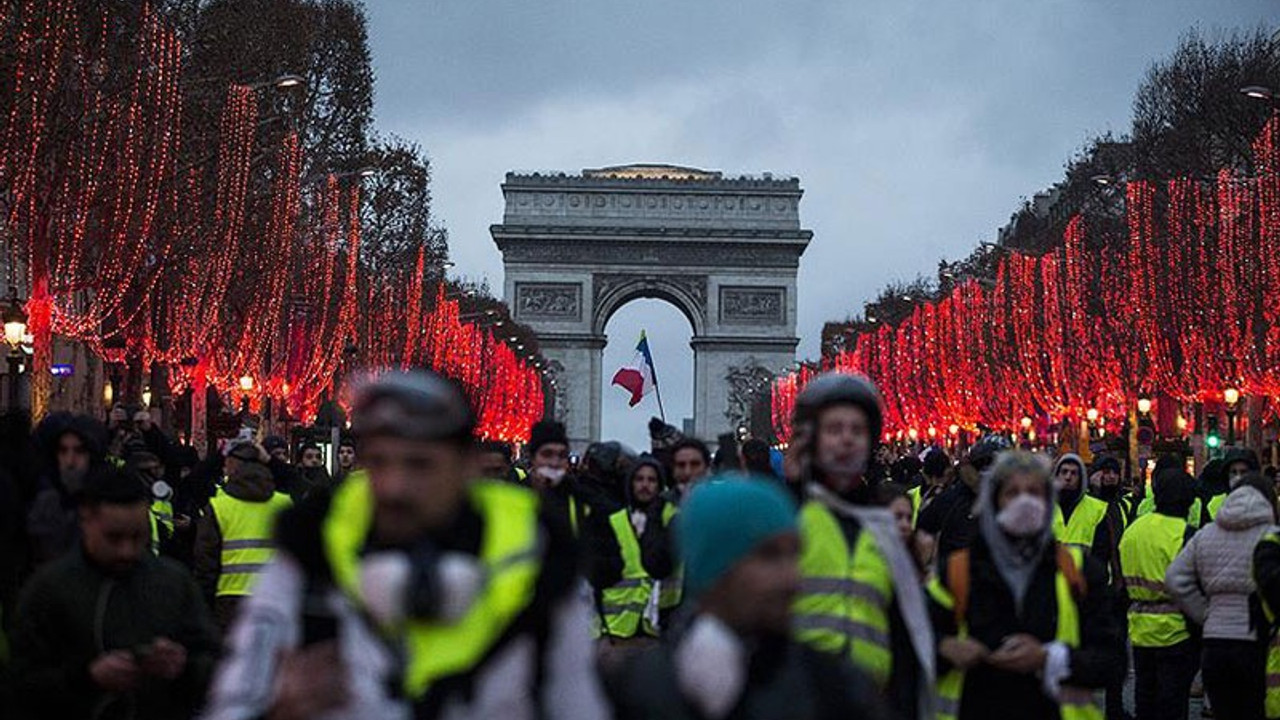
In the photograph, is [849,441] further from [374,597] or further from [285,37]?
[285,37]

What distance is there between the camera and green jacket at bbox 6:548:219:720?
20.9 ft

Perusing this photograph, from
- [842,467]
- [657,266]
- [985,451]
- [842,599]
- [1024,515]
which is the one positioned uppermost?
[657,266]

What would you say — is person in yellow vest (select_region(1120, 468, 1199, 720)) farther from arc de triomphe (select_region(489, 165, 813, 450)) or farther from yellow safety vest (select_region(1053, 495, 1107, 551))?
arc de triomphe (select_region(489, 165, 813, 450))

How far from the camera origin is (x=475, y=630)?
13.2 feet

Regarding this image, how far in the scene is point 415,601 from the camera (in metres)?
3.94

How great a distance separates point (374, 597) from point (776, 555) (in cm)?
73

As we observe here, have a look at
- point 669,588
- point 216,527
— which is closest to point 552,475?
point 669,588

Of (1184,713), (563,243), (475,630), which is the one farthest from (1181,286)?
(563,243)

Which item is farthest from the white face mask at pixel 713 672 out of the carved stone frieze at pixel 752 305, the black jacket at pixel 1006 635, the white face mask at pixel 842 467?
the carved stone frieze at pixel 752 305

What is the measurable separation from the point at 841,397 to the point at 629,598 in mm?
4951

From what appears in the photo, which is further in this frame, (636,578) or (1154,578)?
(1154,578)

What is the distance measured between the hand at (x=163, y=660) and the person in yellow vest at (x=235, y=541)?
479 centimetres

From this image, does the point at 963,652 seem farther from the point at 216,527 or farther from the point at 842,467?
the point at 216,527

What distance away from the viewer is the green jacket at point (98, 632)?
20.9 feet
